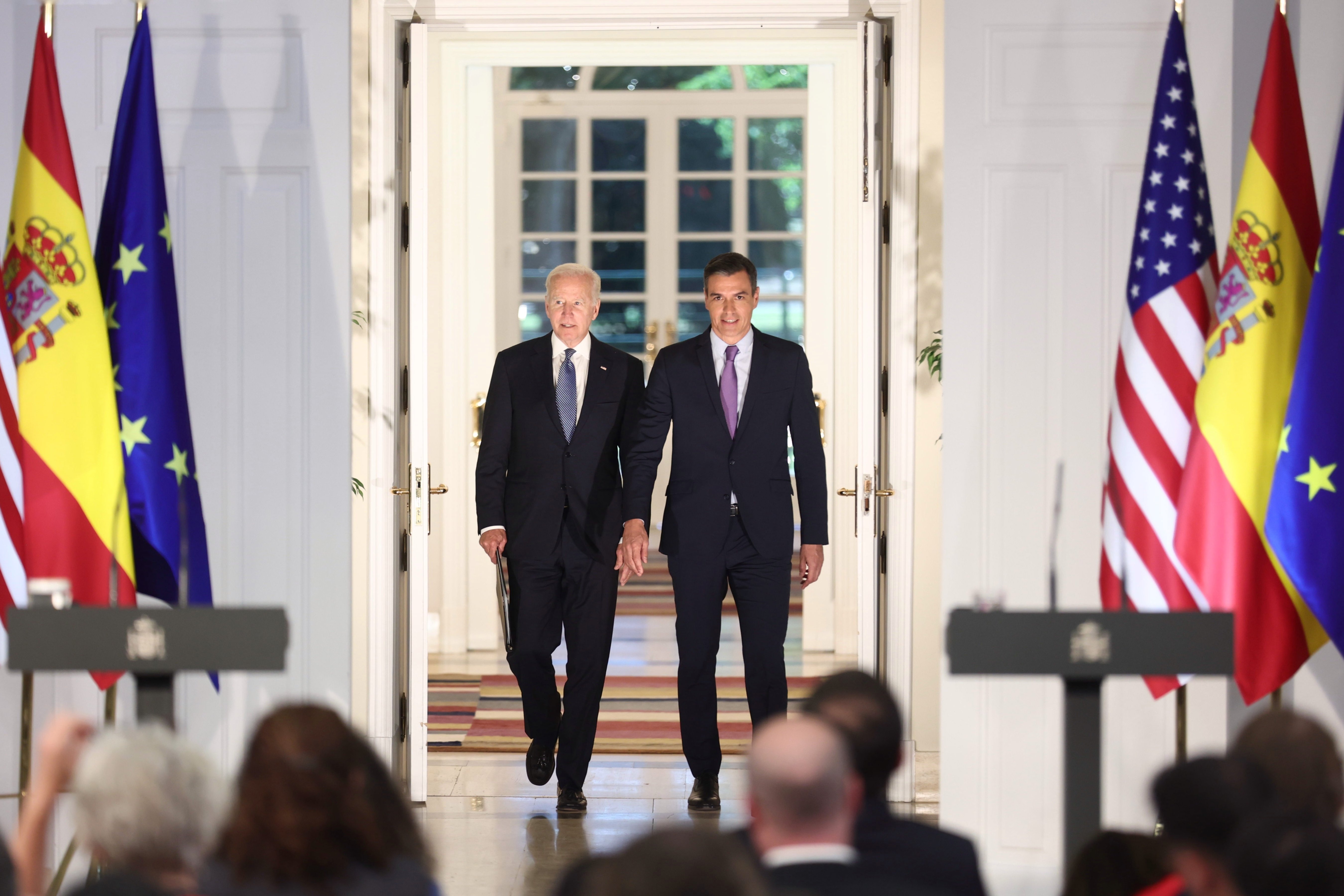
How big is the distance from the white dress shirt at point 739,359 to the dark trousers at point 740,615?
417 mm

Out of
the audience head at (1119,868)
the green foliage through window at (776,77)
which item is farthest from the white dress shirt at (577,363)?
the green foliage through window at (776,77)

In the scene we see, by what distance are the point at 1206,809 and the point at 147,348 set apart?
268cm

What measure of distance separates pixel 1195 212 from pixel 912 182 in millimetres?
1024

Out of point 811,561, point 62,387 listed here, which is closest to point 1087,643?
point 811,561

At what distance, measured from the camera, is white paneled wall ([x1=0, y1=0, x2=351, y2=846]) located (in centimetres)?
374

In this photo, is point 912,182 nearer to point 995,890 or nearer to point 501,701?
point 995,890

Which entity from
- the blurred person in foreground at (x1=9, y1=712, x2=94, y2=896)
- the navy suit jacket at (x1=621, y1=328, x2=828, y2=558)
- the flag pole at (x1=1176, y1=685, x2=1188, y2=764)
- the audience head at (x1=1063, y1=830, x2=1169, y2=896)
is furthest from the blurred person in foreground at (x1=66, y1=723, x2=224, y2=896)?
the navy suit jacket at (x1=621, y1=328, x2=828, y2=558)

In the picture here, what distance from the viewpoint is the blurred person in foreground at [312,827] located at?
5.17 ft

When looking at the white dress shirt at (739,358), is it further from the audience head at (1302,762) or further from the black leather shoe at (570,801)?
the audience head at (1302,762)

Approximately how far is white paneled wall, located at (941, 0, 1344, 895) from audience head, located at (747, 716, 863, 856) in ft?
6.99

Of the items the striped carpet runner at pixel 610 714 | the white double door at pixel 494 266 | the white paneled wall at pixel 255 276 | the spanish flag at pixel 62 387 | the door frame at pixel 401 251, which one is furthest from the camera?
the white double door at pixel 494 266

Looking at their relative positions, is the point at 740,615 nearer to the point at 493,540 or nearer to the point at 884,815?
A: the point at 493,540

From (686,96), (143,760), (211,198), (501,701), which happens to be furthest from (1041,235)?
(686,96)

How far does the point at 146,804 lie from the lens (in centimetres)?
161
